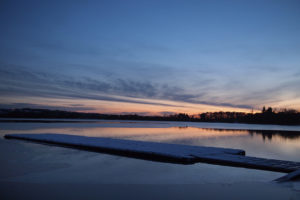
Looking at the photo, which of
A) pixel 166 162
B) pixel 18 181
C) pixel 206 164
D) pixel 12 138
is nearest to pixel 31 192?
pixel 18 181

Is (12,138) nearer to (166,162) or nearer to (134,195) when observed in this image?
(166,162)

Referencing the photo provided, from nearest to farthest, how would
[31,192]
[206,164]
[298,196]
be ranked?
1. [298,196]
2. [31,192]
3. [206,164]

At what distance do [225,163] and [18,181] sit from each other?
5119 millimetres

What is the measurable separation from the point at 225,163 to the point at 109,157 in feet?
12.6

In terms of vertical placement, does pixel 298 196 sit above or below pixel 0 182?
above

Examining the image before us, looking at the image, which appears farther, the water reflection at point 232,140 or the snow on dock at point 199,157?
the water reflection at point 232,140

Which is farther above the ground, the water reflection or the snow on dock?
the snow on dock

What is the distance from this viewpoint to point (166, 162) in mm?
7223

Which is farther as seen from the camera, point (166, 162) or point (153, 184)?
point (166, 162)

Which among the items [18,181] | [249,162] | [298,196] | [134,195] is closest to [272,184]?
[298,196]

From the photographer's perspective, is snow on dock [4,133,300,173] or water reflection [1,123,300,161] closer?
snow on dock [4,133,300,173]

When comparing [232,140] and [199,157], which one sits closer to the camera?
[199,157]

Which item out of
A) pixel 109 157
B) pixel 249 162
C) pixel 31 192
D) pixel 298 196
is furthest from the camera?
pixel 109 157

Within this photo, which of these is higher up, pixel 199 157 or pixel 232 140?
pixel 199 157
